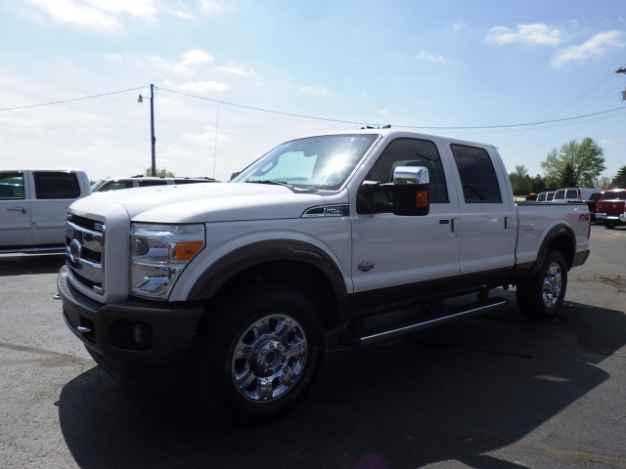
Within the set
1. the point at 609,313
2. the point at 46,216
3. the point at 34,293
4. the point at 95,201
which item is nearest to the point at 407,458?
the point at 95,201

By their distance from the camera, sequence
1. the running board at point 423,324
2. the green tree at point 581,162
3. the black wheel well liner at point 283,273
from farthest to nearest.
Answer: the green tree at point 581,162, the running board at point 423,324, the black wheel well liner at point 283,273

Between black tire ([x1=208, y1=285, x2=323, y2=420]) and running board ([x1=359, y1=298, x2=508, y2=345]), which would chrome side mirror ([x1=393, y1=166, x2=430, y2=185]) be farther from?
running board ([x1=359, y1=298, x2=508, y2=345])

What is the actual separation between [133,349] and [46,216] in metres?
8.07

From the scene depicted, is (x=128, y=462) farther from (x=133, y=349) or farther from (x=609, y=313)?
(x=609, y=313)

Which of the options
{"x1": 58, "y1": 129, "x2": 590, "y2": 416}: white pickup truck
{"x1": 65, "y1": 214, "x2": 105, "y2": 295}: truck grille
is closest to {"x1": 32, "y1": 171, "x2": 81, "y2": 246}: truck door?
{"x1": 58, "y1": 129, "x2": 590, "y2": 416}: white pickup truck

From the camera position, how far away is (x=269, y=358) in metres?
3.23

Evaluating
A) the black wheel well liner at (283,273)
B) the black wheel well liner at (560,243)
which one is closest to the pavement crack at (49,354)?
the black wheel well liner at (283,273)

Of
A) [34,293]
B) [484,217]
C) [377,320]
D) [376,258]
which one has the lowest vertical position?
[34,293]

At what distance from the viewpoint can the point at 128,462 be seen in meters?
2.76

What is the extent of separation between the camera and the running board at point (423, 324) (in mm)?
3706

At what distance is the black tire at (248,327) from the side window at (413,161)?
1220 mm

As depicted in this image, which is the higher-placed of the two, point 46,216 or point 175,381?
point 46,216

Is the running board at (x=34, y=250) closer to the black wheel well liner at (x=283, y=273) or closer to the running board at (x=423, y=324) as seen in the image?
the black wheel well liner at (x=283, y=273)

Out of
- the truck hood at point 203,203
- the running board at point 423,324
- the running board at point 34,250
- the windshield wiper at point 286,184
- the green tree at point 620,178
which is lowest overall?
the running board at point 34,250
